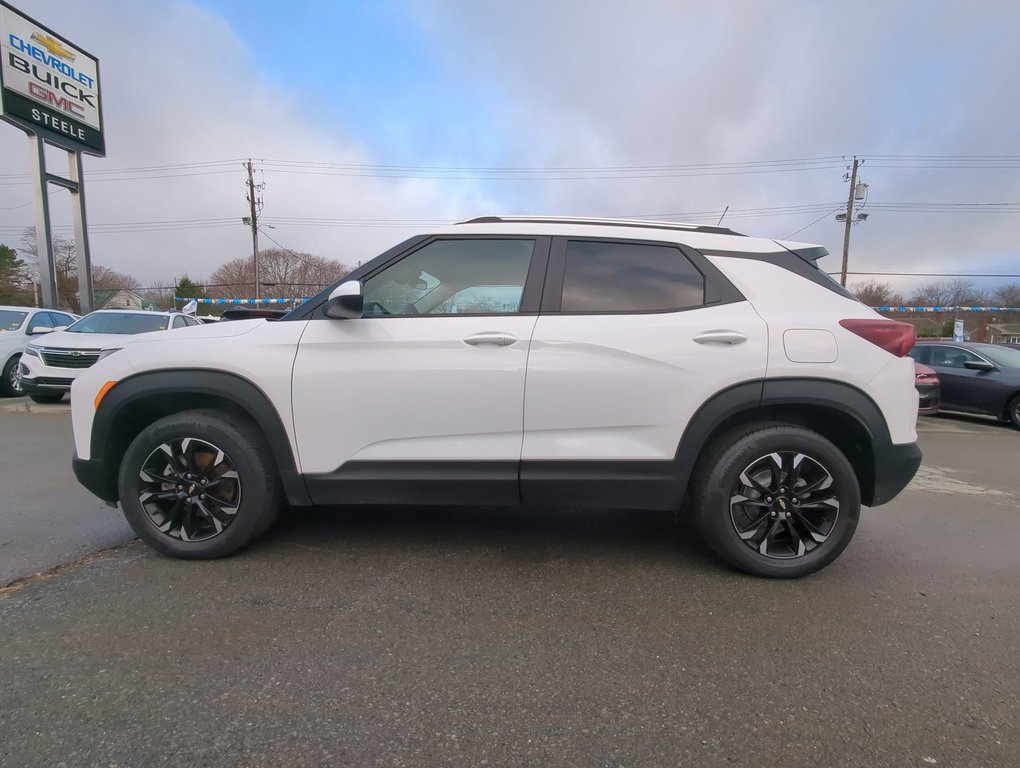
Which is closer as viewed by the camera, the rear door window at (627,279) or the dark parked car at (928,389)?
the rear door window at (627,279)

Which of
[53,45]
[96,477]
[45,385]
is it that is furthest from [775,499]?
[53,45]

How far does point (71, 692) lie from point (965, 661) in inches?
A: 133

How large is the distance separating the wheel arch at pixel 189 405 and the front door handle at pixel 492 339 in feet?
3.46

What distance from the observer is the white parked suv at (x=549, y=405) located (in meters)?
2.79

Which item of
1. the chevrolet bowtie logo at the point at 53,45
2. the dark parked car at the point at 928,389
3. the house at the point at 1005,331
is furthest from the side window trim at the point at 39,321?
the house at the point at 1005,331

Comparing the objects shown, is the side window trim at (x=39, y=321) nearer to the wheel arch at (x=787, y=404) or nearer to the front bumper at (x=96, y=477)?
the front bumper at (x=96, y=477)

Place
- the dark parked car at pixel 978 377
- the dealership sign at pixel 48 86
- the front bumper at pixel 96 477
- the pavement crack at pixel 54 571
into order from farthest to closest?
the dealership sign at pixel 48 86, the dark parked car at pixel 978 377, the front bumper at pixel 96 477, the pavement crack at pixel 54 571

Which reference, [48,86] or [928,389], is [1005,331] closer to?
[928,389]

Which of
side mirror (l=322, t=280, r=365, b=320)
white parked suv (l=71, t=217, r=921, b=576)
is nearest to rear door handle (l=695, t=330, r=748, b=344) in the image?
white parked suv (l=71, t=217, r=921, b=576)

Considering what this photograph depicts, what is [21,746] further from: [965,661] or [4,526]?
[965,661]

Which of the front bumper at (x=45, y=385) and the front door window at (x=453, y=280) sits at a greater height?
the front door window at (x=453, y=280)

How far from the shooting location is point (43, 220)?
1675 centimetres

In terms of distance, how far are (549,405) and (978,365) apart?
10774 millimetres

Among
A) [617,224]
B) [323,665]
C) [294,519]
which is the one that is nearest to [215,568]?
[294,519]
